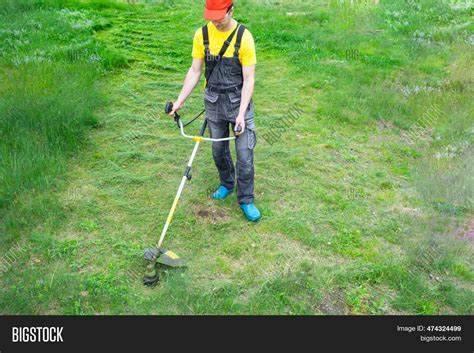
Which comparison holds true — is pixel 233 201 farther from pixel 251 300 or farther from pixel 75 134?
pixel 75 134

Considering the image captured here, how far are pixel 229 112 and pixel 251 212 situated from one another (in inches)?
40.3

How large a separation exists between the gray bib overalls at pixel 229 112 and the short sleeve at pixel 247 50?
0.03 m

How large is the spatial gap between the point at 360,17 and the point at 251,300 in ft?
27.3

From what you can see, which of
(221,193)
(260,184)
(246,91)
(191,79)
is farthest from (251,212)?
(191,79)

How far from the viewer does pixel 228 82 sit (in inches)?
152

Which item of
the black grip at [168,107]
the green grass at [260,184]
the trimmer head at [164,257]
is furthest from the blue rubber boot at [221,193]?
the black grip at [168,107]

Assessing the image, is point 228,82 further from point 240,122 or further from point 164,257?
point 164,257

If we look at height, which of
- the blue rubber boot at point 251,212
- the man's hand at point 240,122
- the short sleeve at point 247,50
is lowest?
the blue rubber boot at point 251,212

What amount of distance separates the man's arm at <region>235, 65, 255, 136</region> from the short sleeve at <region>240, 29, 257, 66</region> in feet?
0.16

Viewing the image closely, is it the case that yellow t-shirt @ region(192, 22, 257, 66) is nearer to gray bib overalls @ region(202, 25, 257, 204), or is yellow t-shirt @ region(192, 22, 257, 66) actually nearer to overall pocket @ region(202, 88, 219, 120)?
gray bib overalls @ region(202, 25, 257, 204)

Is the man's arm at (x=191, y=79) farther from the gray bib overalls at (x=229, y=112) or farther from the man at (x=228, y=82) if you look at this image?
the gray bib overalls at (x=229, y=112)

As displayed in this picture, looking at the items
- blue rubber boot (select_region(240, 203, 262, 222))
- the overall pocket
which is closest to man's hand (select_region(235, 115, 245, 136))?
the overall pocket

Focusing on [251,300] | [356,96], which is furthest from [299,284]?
[356,96]

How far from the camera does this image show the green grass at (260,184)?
3602mm
